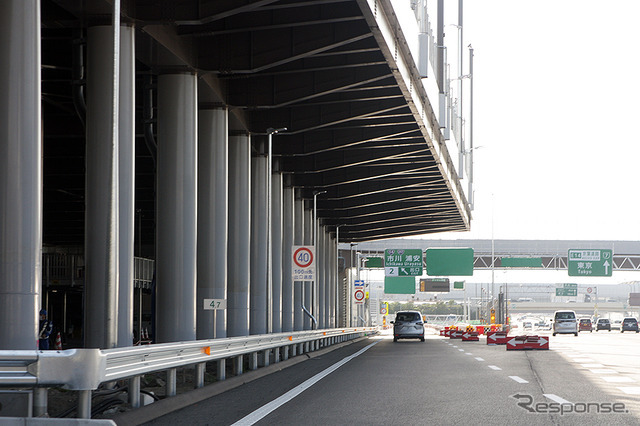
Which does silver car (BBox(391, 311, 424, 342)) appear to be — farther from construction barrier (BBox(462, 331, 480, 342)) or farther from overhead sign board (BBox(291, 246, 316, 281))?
overhead sign board (BBox(291, 246, 316, 281))

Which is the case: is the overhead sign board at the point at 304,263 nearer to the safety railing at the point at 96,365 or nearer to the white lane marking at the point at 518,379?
the white lane marking at the point at 518,379

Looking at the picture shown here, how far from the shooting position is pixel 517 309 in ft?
605

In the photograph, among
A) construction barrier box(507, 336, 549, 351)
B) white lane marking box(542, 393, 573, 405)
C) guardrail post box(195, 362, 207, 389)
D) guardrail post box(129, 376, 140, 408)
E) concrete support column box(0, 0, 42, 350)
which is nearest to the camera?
guardrail post box(129, 376, 140, 408)

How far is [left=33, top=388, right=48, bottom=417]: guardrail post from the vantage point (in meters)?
9.39

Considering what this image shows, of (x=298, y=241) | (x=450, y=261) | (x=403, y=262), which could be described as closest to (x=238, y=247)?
(x=298, y=241)

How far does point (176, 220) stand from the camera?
24.1m

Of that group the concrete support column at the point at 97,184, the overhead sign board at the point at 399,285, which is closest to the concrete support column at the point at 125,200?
the concrete support column at the point at 97,184

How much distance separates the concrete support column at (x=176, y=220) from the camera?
23969 mm

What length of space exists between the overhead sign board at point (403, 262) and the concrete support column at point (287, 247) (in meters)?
32.8

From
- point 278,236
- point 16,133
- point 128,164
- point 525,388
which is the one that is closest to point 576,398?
point 525,388

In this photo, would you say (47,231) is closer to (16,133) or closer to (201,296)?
(201,296)

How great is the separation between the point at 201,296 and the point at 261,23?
852cm

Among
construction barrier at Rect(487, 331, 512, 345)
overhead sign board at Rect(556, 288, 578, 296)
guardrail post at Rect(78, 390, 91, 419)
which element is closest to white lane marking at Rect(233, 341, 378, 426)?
guardrail post at Rect(78, 390, 91, 419)

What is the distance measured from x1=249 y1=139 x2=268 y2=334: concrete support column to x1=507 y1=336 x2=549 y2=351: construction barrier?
9196mm
